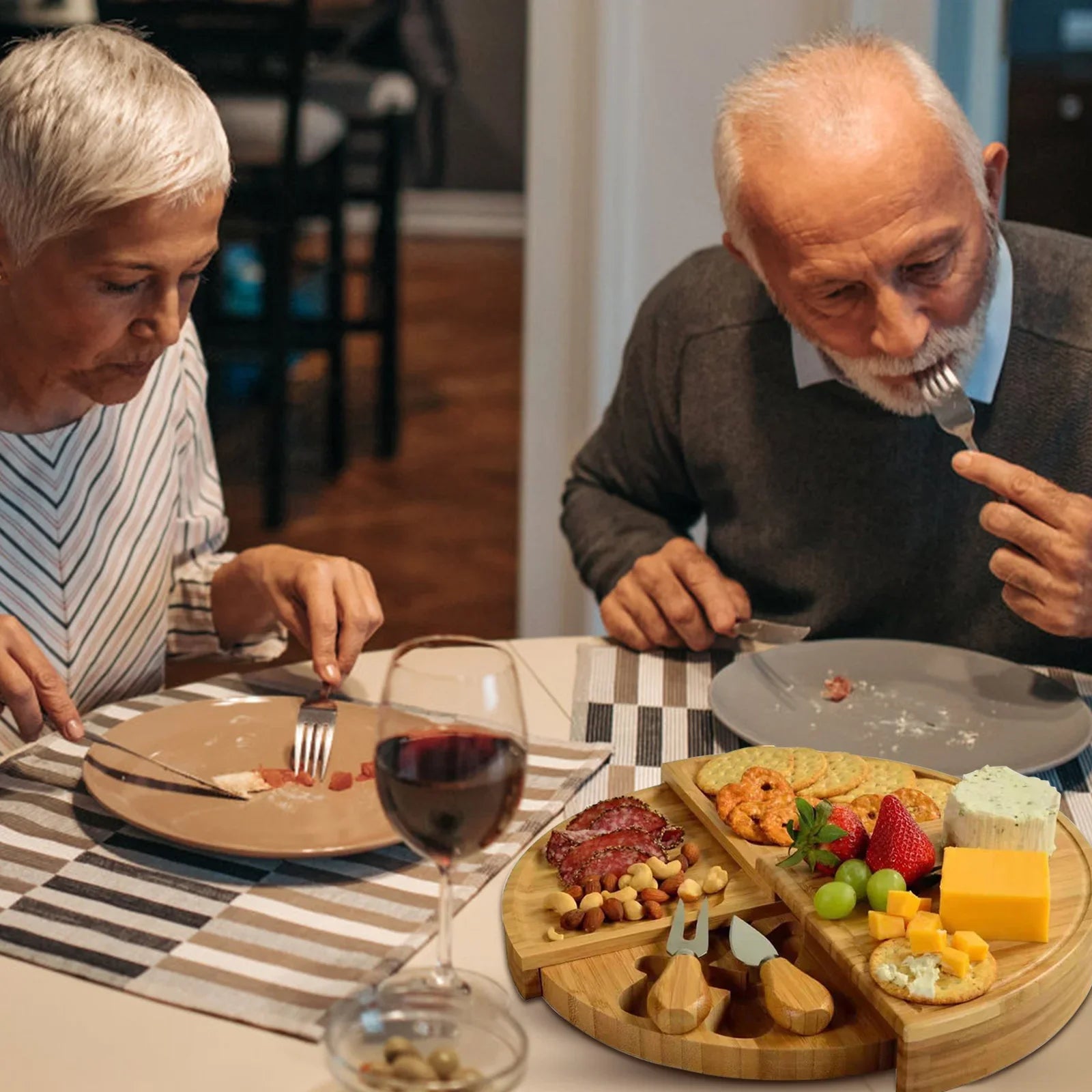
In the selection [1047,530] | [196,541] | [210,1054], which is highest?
[1047,530]

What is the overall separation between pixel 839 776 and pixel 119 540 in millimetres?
808

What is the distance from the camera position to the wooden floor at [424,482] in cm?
404

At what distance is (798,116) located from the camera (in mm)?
1567

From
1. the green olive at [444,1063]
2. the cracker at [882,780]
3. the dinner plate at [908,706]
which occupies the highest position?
the cracker at [882,780]

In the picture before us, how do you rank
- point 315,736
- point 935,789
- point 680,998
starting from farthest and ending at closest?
point 315,736 < point 935,789 < point 680,998

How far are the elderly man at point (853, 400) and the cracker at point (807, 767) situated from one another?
0.30m

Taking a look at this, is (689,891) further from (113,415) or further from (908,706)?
(113,415)

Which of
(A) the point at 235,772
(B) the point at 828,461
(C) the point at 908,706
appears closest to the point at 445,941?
(A) the point at 235,772

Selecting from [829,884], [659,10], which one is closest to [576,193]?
[659,10]

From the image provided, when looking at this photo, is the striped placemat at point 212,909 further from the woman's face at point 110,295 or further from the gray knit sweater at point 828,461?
the gray knit sweater at point 828,461

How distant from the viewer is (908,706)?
1.44m

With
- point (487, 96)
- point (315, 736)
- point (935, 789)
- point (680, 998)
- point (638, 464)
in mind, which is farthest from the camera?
Result: point (487, 96)

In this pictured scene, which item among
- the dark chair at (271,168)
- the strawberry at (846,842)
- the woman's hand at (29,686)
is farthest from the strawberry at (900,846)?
the dark chair at (271,168)

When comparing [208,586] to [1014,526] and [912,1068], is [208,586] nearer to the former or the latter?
[1014,526]
